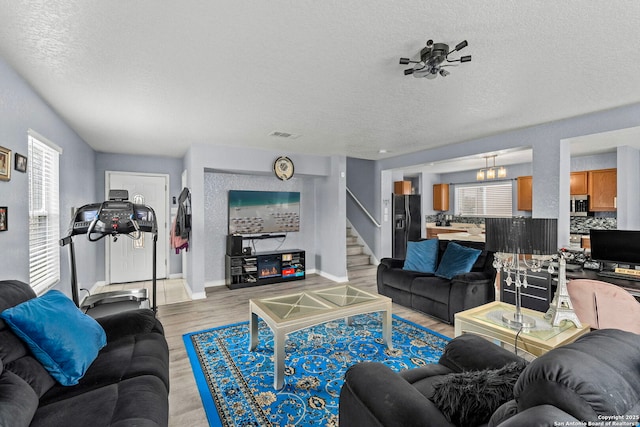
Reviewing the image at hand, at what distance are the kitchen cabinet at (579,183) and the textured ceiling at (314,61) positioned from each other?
2941 mm

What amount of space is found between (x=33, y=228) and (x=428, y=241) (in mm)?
4564

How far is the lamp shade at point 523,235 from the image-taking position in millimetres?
2057

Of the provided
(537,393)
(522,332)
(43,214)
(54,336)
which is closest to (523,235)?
(522,332)

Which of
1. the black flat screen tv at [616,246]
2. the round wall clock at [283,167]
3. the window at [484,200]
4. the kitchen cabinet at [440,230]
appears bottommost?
→ the kitchen cabinet at [440,230]

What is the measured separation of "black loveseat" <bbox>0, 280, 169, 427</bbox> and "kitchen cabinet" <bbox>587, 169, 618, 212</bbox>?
685 cm

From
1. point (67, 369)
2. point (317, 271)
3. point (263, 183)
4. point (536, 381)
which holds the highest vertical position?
point (263, 183)

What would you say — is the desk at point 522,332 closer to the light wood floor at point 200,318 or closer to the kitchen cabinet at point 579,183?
the light wood floor at point 200,318

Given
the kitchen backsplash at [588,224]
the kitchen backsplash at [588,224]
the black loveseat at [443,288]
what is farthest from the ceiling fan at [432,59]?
the kitchen backsplash at [588,224]

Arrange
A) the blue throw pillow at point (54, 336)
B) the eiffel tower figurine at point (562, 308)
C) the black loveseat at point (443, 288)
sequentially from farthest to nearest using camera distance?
the black loveseat at point (443, 288), the eiffel tower figurine at point (562, 308), the blue throw pillow at point (54, 336)

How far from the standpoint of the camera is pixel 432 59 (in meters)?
2.05

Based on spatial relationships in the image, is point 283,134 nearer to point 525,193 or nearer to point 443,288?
point 443,288

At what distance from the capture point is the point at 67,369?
162 centimetres

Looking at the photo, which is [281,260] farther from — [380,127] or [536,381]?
[536,381]

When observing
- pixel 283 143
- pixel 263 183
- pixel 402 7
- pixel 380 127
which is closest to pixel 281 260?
pixel 263 183
